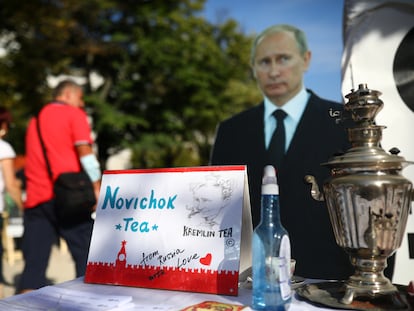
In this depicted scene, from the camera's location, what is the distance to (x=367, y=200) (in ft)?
3.39

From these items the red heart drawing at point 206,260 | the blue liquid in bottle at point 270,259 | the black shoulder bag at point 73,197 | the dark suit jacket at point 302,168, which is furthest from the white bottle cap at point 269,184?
the black shoulder bag at point 73,197

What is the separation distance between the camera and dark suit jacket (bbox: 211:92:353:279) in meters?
1.96

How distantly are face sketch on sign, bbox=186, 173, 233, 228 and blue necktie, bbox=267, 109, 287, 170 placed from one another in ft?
2.95

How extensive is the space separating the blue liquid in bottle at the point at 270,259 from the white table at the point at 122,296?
6 centimetres

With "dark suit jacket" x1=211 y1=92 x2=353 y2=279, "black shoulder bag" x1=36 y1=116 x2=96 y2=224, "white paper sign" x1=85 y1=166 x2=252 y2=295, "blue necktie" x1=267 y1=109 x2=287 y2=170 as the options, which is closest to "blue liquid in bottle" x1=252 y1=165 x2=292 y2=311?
"white paper sign" x1=85 y1=166 x2=252 y2=295

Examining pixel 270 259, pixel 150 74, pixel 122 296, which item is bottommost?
pixel 122 296

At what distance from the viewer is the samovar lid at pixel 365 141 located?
3.47 feet

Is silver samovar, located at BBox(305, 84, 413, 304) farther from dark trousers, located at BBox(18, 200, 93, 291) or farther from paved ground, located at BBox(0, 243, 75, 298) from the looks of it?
paved ground, located at BBox(0, 243, 75, 298)

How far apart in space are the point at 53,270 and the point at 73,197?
3.17 m

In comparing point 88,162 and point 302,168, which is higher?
point 88,162

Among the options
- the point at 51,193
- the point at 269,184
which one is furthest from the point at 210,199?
the point at 51,193

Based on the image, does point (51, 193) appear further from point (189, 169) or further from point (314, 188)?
point (314, 188)

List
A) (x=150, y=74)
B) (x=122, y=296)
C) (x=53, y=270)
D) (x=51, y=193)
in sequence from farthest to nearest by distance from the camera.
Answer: (x=150, y=74) < (x=53, y=270) < (x=51, y=193) < (x=122, y=296)

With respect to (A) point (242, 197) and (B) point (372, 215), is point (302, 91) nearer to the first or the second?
(A) point (242, 197)
